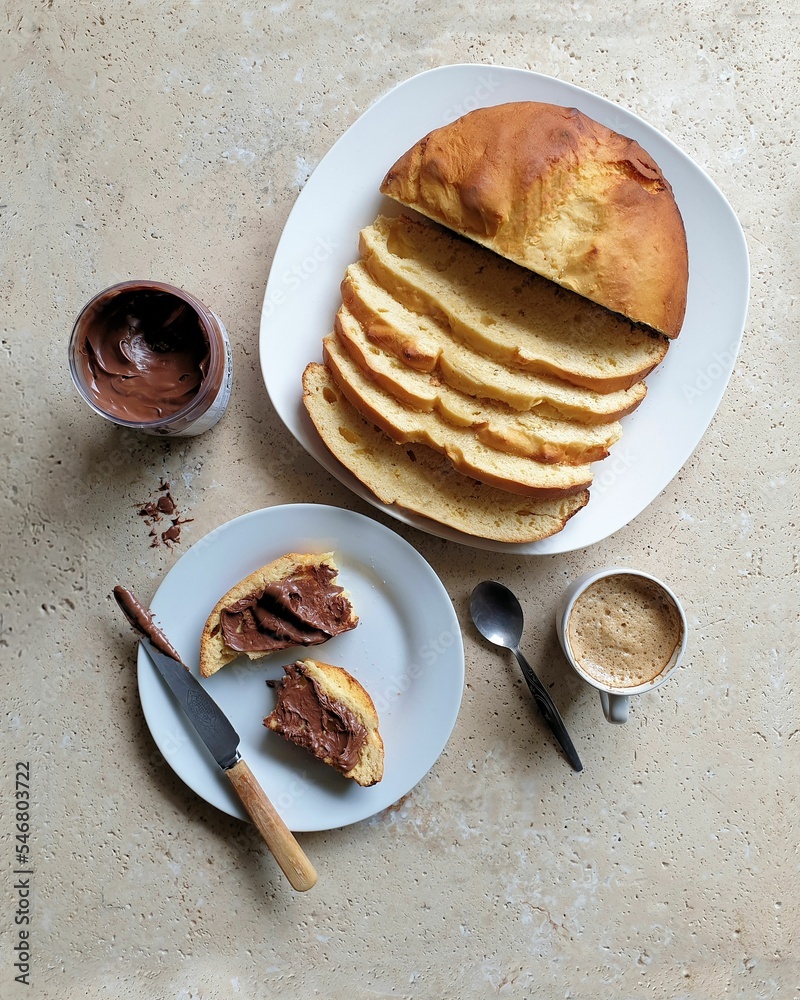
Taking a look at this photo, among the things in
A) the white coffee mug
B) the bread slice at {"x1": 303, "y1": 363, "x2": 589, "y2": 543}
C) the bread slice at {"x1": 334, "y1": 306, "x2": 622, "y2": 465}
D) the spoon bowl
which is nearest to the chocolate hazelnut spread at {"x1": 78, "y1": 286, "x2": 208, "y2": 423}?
the bread slice at {"x1": 303, "y1": 363, "x2": 589, "y2": 543}

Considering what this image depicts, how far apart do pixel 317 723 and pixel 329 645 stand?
254mm

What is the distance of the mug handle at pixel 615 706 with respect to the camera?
213cm

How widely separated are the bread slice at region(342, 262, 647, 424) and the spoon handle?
85 centimetres

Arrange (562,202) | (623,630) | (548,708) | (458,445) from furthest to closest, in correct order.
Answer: (548,708) < (623,630) < (458,445) < (562,202)

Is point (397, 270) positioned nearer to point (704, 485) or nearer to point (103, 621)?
point (704, 485)

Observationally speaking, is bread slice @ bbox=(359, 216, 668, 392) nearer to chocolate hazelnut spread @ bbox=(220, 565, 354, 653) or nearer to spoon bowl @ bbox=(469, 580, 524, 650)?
spoon bowl @ bbox=(469, 580, 524, 650)

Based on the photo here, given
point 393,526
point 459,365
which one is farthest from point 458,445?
point 393,526

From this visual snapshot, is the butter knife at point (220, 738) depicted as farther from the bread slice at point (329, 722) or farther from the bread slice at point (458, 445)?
the bread slice at point (458, 445)

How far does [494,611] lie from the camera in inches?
91.5

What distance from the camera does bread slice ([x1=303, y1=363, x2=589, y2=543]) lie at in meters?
2.16

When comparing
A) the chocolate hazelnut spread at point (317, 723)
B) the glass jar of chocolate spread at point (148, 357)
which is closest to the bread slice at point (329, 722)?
the chocolate hazelnut spread at point (317, 723)

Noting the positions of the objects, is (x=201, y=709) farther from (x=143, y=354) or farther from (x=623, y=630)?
(x=623, y=630)

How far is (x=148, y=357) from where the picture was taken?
6.83 ft

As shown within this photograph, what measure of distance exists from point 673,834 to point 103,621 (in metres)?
2.16
